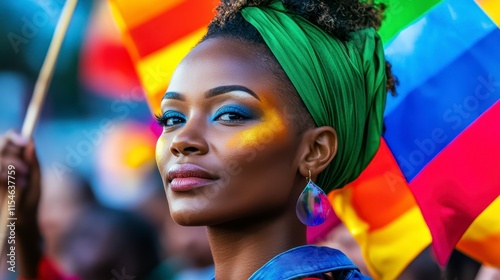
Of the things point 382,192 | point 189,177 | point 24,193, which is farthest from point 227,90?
point 24,193

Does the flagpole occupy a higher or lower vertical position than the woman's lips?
lower

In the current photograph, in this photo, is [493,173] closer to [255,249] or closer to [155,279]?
[255,249]

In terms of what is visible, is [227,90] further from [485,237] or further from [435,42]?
[485,237]

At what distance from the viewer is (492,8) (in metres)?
3.07

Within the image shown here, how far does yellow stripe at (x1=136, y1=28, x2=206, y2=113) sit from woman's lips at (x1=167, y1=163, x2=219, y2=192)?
1.38m

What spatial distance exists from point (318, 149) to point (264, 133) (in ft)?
0.79

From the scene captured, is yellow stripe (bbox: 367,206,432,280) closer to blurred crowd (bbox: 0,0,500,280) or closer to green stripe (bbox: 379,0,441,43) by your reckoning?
green stripe (bbox: 379,0,441,43)

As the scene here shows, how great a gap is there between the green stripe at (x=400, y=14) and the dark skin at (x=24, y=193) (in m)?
1.70

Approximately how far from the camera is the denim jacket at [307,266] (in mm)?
2266

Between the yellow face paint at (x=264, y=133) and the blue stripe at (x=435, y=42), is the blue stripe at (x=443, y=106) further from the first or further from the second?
the yellow face paint at (x=264, y=133)

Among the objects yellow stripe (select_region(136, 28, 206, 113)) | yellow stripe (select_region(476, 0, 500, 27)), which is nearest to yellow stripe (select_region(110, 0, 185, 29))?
yellow stripe (select_region(136, 28, 206, 113))

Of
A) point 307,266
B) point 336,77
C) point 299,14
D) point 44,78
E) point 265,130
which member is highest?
point 299,14

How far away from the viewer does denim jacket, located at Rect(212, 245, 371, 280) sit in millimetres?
2266

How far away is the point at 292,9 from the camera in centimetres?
252
